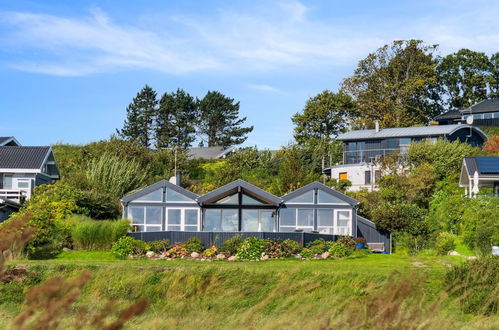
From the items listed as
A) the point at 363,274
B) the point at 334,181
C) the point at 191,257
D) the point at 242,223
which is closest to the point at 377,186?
the point at 334,181

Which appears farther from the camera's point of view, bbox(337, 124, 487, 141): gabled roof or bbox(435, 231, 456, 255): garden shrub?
bbox(337, 124, 487, 141): gabled roof

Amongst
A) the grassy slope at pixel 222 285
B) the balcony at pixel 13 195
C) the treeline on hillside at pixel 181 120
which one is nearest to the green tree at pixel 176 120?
the treeline on hillside at pixel 181 120

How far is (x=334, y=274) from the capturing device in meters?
20.9

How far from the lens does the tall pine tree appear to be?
87.8 m

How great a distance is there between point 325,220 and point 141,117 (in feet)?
177

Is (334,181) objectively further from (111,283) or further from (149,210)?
(111,283)

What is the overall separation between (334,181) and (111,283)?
32.1m

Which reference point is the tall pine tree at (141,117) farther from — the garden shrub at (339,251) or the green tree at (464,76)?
the garden shrub at (339,251)

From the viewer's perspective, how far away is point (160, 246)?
3147 centimetres

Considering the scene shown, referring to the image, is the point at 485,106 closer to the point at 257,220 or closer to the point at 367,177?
the point at 367,177

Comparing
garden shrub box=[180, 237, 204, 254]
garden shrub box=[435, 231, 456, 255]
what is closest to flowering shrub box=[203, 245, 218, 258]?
garden shrub box=[180, 237, 204, 254]

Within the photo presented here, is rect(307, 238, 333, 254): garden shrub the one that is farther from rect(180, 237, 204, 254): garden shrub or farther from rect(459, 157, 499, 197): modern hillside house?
rect(459, 157, 499, 197): modern hillside house

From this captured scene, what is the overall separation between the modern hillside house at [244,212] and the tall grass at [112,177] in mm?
5604

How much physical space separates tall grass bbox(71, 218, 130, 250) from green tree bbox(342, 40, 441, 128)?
3870cm
